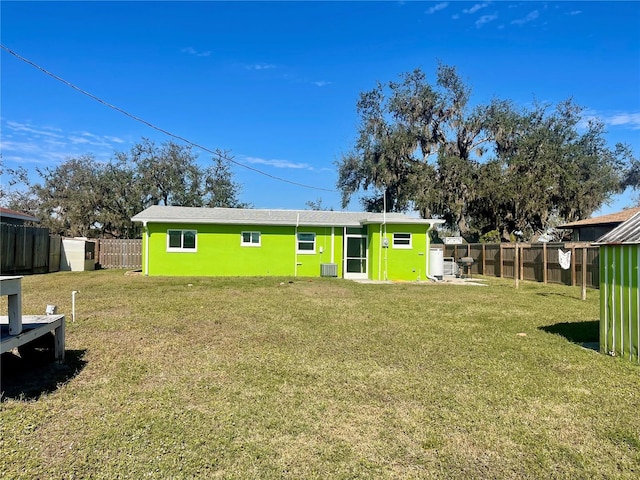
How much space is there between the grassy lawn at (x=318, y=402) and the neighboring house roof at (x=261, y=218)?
33.8 ft

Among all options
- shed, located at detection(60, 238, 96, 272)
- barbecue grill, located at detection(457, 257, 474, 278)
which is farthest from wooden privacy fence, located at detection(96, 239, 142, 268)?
barbecue grill, located at detection(457, 257, 474, 278)

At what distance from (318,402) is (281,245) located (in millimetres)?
14833

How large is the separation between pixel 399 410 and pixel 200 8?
12.9 m

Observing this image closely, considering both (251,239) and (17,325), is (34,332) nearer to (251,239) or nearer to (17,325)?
(17,325)

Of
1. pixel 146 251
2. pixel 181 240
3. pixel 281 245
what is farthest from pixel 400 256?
pixel 146 251

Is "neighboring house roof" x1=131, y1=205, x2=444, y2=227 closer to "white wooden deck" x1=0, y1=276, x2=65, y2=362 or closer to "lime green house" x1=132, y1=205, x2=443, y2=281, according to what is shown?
"lime green house" x1=132, y1=205, x2=443, y2=281

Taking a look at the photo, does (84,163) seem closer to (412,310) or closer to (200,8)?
(200,8)

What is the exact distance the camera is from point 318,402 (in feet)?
12.3

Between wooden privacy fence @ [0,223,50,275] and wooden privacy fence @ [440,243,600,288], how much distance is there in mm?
18886

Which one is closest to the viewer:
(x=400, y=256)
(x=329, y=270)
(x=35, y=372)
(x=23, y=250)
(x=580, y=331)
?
(x=35, y=372)

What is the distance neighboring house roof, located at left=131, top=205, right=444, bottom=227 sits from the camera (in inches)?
681

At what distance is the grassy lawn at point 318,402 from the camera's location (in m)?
2.74

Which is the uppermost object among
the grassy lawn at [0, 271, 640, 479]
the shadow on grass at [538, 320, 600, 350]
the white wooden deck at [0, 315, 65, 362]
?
the white wooden deck at [0, 315, 65, 362]

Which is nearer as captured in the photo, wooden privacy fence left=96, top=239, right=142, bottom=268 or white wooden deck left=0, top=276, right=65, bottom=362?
white wooden deck left=0, top=276, right=65, bottom=362
